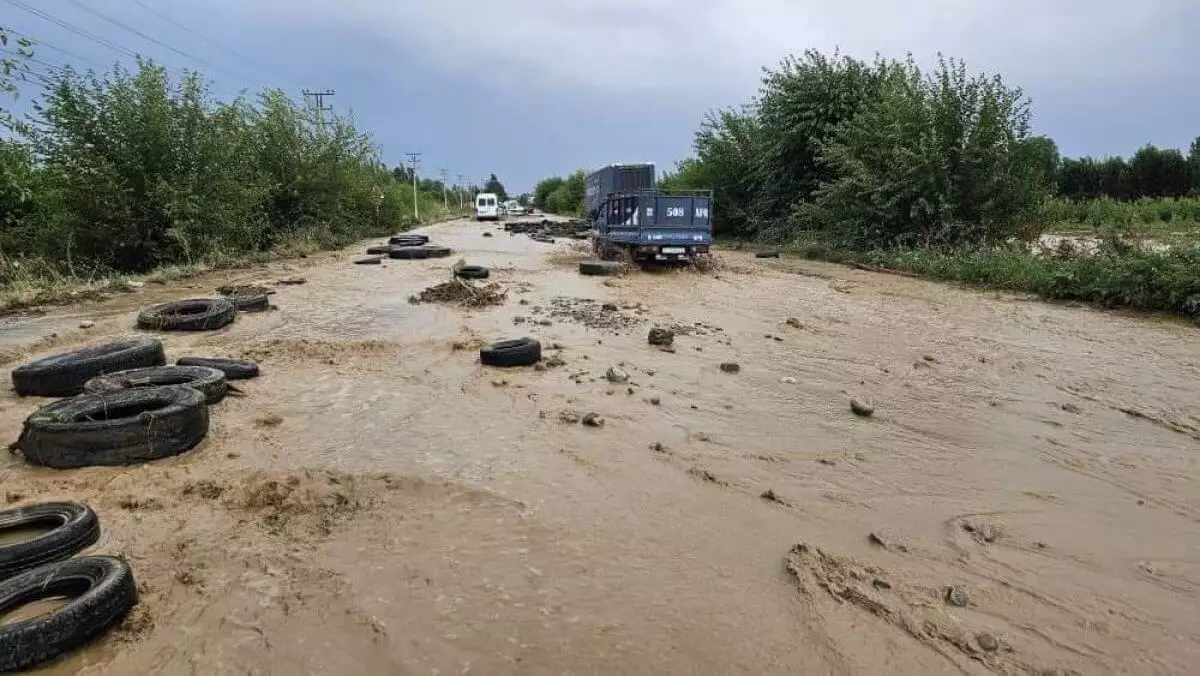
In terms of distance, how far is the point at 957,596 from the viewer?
117 inches

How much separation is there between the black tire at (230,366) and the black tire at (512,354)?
212 cm

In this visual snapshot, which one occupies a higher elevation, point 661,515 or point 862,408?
Answer: point 862,408

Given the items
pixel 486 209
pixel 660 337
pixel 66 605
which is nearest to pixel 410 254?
pixel 660 337

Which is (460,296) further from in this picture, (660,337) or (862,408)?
(862,408)

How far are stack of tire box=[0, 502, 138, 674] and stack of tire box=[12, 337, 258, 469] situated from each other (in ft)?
2.55

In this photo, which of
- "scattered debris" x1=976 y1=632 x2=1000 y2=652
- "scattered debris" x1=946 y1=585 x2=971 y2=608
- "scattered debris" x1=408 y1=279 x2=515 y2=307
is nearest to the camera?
"scattered debris" x1=976 y1=632 x2=1000 y2=652

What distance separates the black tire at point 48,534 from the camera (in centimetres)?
296

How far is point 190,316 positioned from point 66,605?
6756 millimetres

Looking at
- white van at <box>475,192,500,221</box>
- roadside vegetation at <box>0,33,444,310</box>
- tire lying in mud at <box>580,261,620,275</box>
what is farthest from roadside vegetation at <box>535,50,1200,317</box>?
white van at <box>475,192,500,221</box>

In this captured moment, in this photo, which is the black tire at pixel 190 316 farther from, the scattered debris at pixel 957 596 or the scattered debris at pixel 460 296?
the scattered debris at pixel 957 596

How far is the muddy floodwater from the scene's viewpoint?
266 centimetres

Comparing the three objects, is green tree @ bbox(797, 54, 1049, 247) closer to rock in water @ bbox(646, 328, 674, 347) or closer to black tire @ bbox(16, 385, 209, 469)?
rock in water @ bbox(646, 328, 674, 347)

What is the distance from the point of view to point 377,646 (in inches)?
103

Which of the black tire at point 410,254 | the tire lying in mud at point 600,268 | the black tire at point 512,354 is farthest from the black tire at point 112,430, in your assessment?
the black tire at point 410,254
